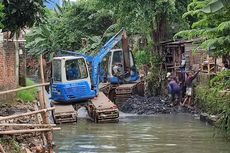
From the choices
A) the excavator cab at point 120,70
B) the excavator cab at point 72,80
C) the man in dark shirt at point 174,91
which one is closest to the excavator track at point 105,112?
the excavator cab at point 72,80

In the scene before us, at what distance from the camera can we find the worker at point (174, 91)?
26.5 meters

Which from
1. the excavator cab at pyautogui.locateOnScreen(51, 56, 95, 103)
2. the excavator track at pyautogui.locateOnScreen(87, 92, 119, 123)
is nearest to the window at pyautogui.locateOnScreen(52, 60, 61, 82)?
the excavator cab at pyautogui.locateOnScreen(51, 56, 95, 103)

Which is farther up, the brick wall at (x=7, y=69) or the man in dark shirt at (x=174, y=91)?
the brick wall at (x=7, y=69)

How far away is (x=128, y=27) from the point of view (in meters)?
30.9

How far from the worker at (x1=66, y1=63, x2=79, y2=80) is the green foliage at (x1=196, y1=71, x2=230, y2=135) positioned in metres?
5.67

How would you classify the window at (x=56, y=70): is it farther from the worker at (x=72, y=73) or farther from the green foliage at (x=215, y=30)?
the green foliage at (x=215, y=30)

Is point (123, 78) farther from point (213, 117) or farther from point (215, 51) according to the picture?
point (215, 51)

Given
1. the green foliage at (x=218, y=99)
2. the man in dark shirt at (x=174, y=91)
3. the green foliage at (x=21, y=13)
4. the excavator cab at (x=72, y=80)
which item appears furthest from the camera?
the man in dark shirt at (x=174, y=91)

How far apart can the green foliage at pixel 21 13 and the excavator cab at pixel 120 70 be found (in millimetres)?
12639

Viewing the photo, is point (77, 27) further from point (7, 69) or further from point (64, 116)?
point (7, 69)

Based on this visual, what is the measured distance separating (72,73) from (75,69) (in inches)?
9.1

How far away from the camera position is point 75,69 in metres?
24.3

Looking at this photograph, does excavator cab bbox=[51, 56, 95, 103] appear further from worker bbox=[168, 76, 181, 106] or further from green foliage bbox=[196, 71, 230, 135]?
green foliage bbox=[196, 71, 230, 135]

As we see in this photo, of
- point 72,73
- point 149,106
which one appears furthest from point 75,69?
point 149,106
